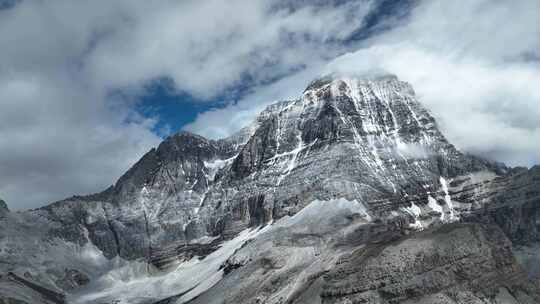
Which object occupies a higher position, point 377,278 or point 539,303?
point 377,278

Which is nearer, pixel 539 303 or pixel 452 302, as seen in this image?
pixel 452 302

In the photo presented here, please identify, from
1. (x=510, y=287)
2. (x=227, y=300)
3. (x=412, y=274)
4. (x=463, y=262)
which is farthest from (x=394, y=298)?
(x=227, y=300)

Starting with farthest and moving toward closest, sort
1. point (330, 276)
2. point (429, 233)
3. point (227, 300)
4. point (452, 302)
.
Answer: point (227, 300)
point (330, 276)
point (429, 233)
point (452, 302)

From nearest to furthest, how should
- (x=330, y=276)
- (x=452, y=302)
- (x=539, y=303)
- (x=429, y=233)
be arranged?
(x=452, y=302) < (x=539, y=303) < (x=429, y=233) < (x=330, y=276)

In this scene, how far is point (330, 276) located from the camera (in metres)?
154

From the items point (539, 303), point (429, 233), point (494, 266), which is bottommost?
point (539, 303)

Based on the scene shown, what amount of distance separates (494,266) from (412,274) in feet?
60.6

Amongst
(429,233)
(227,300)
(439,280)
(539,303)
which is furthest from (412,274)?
(227,300)

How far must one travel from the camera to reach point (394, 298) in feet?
422

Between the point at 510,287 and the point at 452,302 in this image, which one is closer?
the point at 452,302

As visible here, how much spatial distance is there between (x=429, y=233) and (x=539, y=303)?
83.3 feet

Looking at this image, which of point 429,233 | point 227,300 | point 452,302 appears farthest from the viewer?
point 227,300

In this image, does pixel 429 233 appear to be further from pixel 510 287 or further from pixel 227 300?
pixel 227 300

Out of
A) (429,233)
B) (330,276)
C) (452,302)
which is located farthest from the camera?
(330,276)
